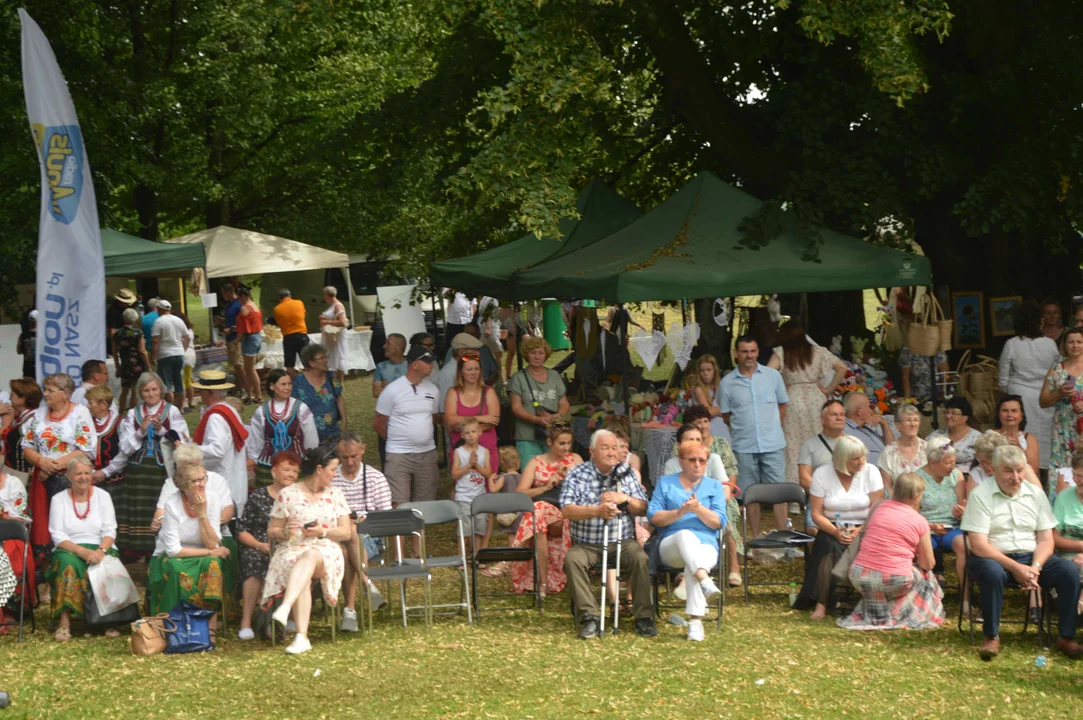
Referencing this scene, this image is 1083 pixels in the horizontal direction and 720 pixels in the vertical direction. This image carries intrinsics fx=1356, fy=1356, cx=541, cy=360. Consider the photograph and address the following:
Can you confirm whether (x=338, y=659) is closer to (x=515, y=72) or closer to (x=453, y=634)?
(x=453, y=634)

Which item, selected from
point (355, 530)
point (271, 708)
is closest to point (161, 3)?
point (355, 530)

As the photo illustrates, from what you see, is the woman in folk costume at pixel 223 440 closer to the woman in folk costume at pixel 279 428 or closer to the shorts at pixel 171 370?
the woman in folk costume at pixel 279 428

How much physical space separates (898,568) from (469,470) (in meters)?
3.23

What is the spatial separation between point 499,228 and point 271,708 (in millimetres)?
9940

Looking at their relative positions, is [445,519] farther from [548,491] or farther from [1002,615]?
[1002,615]

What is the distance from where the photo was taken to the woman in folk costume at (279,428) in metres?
9.48

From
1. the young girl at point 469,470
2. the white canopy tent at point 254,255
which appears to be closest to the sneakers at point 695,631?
the young girl at point 469,470

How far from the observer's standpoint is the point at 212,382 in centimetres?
960

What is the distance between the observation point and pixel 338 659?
7551 mm

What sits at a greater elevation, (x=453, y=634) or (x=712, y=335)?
(x=712, y=335)

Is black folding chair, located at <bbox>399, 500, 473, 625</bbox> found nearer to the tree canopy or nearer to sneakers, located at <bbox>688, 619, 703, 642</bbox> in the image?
sneakers, located at <bbox>688, 619, 703, 642</bbox>

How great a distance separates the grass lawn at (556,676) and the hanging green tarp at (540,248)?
18.4ft

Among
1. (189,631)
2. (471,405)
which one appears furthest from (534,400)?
(189,631)

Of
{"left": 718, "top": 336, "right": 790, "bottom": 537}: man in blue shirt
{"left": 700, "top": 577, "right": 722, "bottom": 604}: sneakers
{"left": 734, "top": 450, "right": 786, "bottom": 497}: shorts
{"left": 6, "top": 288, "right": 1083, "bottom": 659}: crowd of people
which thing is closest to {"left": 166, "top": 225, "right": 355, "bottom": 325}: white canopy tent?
{"left": 6, "top": 288, "right": 1083, "bottom": 659}: crowd of people
